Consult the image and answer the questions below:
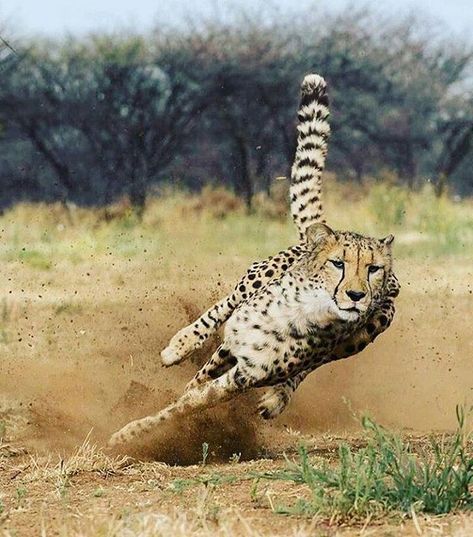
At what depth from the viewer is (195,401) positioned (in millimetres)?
5984

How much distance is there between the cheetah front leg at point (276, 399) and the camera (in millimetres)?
6219

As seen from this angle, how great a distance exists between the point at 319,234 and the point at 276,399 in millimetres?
773

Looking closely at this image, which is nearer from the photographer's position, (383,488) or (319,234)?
(383,488)

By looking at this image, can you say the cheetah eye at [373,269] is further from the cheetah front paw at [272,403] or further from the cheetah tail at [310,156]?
the cheetah tail at [310,156]

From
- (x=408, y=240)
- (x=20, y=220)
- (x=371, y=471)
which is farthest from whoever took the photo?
(x=20, y=220)

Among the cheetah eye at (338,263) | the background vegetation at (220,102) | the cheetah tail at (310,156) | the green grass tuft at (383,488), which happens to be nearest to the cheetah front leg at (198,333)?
the cheetah tail at (310,156)

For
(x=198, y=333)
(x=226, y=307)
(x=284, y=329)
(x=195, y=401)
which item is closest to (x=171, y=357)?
(x=198, y=333)

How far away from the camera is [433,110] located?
17062mm

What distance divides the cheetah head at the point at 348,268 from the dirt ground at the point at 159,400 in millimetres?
441

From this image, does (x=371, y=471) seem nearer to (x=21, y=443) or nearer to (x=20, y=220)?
(x=21, y=443)

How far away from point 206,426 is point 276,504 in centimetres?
217

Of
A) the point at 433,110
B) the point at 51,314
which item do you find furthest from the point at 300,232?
the point at 433,110

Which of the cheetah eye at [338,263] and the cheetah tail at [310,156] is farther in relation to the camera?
the cheetah tail at [310,156]

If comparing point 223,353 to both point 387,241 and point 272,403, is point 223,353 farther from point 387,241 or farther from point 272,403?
point 387,241
